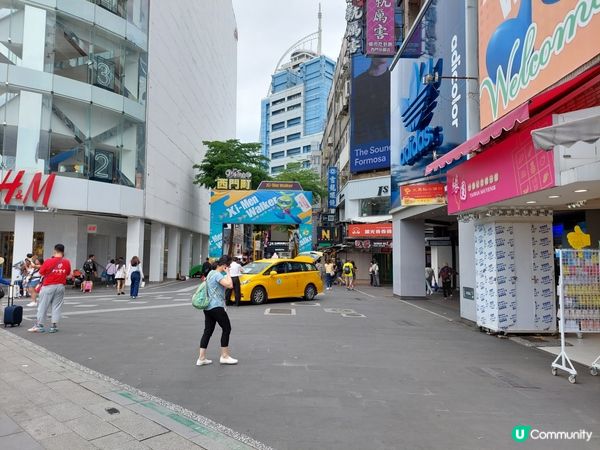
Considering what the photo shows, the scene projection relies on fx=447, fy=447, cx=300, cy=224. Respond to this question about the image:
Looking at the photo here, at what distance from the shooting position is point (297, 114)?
363ft

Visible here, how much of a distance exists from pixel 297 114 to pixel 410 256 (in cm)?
9544

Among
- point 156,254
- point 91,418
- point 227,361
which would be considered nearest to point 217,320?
point 227,361

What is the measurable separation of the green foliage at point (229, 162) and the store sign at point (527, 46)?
28.3m

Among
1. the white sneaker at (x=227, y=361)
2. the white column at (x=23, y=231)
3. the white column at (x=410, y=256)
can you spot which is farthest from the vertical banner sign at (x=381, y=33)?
the white sneaker at (x=227, y=361)

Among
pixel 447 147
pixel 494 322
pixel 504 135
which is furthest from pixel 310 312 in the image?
pixel 504 135

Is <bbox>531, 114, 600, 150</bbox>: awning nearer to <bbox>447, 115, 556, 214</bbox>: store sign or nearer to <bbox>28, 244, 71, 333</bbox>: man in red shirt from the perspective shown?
<bbox>447, 115, 556, 214</bbox>: store sign

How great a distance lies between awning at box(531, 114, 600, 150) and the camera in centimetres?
534

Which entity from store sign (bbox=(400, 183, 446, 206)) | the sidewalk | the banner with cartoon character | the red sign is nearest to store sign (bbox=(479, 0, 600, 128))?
store sign (bbox=(400, 183, 446, 206))

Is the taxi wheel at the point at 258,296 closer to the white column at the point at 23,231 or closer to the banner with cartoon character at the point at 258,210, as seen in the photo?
the white column at the point at 23,231

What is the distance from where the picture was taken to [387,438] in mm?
4234

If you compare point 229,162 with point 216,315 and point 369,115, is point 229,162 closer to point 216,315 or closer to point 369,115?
point 369,115

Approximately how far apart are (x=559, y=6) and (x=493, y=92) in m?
2.87

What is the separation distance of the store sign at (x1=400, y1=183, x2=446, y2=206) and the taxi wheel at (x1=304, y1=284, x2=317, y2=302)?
5.57 meters

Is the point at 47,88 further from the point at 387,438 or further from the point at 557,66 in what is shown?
the point at 387,438
